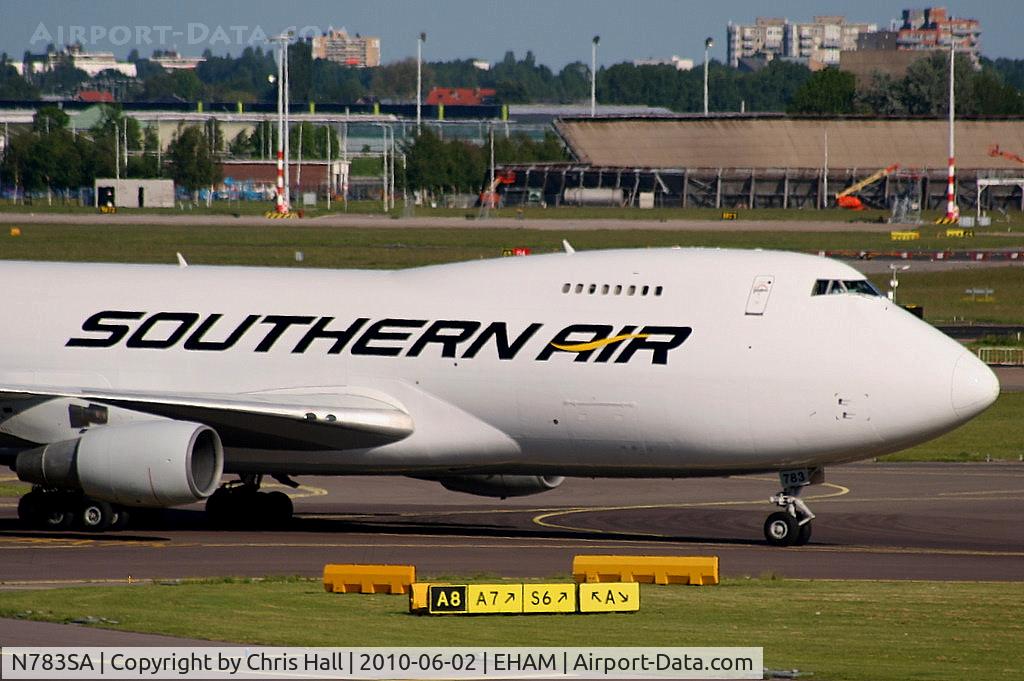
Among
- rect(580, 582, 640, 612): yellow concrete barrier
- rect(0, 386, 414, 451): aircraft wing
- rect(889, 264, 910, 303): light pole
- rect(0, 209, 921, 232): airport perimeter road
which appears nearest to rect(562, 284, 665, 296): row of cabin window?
rect(0, 386, 414, 451): aircraft wing

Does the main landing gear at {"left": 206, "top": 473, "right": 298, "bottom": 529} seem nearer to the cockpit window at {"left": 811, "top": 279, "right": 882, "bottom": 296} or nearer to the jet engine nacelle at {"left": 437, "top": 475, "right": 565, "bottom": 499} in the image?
the jet engine nacelle at {"left": 437, "top": 475, "right": 565, "bottom": 499}

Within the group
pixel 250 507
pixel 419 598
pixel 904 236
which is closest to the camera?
pixel 419 598

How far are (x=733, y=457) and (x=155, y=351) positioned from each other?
11.5 m

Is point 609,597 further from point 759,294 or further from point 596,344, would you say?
point 759,294

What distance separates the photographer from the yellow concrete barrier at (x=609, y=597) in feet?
81.1

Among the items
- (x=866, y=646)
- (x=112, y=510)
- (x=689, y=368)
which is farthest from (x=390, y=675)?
(x=112, y=510)

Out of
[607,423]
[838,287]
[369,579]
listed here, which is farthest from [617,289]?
[369,579]

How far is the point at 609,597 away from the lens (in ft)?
82.1

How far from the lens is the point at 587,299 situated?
113 ft

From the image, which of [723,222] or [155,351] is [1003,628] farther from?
[723,222]

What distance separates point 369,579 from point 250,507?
11.2m

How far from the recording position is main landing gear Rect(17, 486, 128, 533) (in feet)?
116

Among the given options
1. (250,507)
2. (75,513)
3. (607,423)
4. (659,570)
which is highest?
(607,423)
